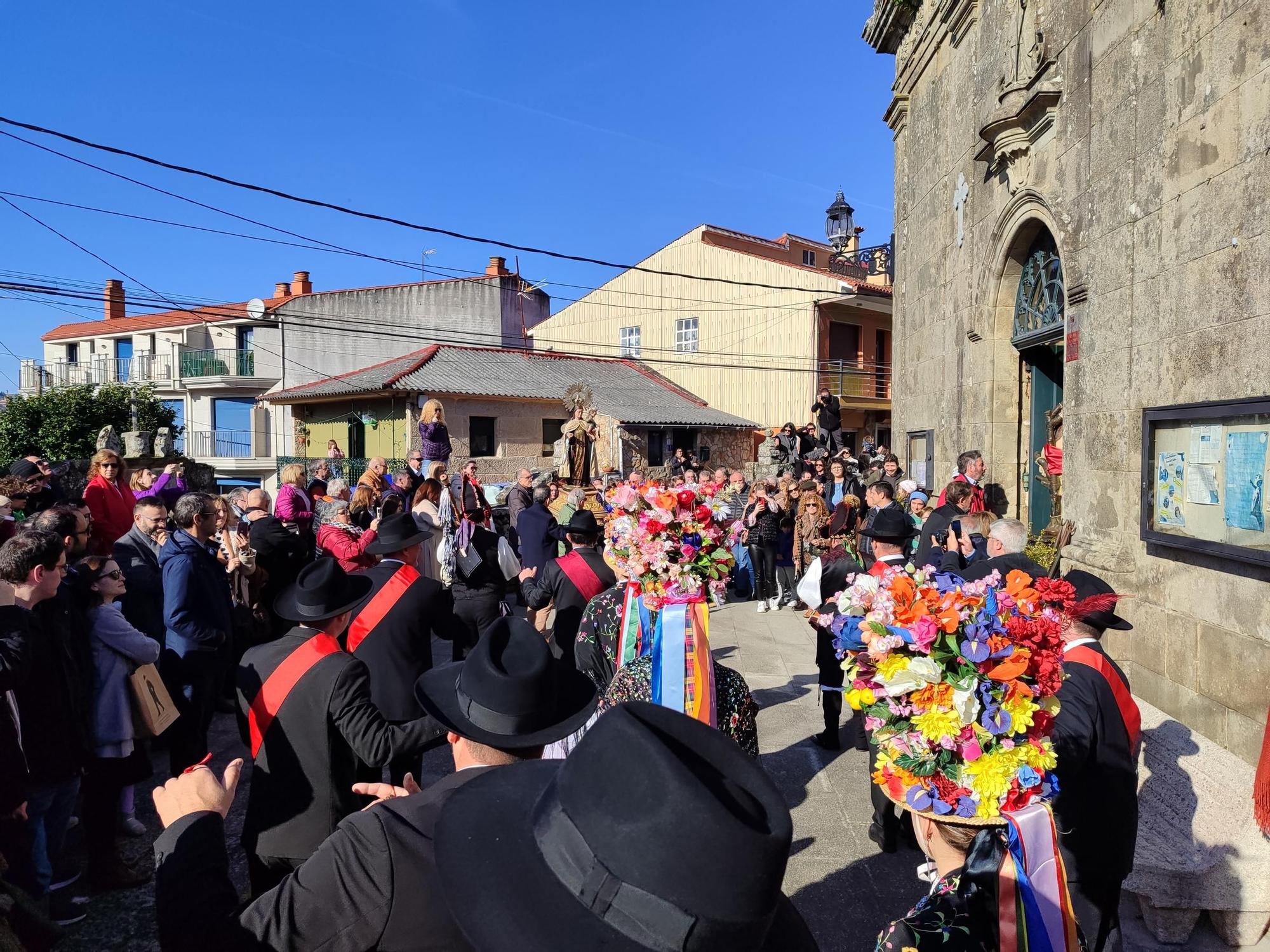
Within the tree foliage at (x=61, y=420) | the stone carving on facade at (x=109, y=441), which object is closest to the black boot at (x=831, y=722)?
the stone carving on facade at (x=109, y=441)

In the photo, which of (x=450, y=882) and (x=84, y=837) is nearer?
(x=450, y=882)

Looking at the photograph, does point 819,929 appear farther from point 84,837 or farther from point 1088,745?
point 84,837

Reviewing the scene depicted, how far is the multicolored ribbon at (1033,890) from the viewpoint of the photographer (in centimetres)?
201

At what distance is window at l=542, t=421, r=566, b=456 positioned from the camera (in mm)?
29484

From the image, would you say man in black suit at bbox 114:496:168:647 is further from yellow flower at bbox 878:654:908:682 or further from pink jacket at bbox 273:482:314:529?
yellow flower at bbox 878:654:908:682

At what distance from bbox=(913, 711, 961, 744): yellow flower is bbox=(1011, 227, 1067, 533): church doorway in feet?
23.0

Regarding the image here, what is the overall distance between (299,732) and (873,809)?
340 cm

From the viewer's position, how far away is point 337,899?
170 cm

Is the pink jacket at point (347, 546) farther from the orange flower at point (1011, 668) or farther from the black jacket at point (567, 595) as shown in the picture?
the orange flower at point (1011, 668)

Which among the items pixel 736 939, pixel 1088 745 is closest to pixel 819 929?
pixel 1088 745

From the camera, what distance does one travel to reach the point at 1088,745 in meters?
2.77

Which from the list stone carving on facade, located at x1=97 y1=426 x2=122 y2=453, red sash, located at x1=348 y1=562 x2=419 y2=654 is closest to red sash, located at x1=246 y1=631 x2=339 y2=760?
red sash, located at x1=348 y1=562 x2=419 y2=654

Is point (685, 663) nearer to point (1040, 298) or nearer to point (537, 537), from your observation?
point (537, 537)

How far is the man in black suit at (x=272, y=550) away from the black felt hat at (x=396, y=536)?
178 cm
